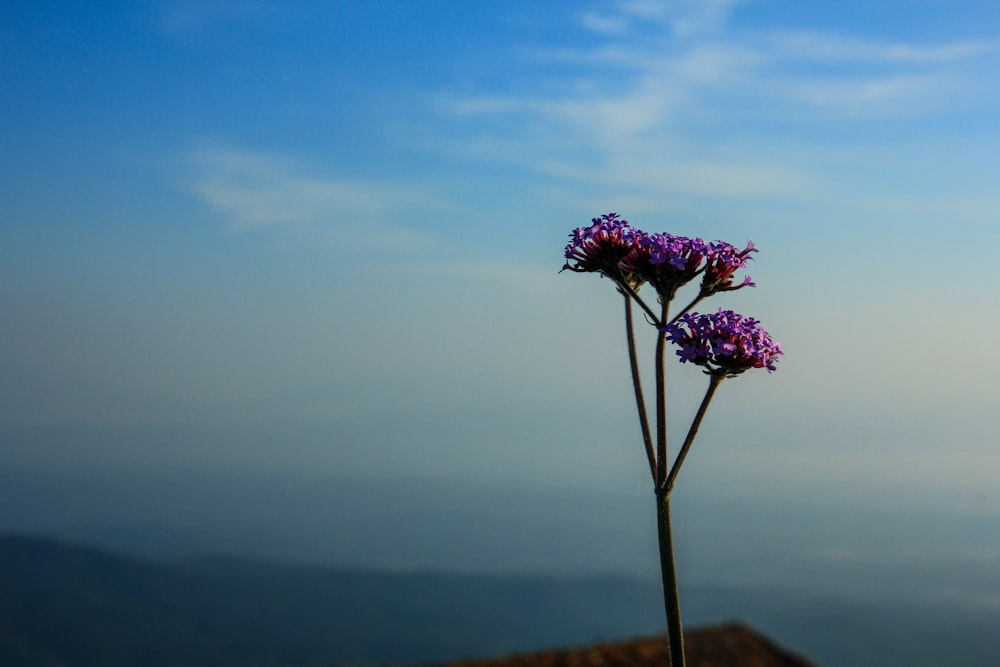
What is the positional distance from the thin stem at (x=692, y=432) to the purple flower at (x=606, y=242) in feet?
2.45

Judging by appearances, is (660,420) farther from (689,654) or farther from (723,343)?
(689,654)

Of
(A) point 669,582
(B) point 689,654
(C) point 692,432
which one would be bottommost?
(B) point 689,654

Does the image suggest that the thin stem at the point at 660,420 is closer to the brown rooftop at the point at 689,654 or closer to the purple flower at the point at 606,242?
the purple flower at the point at 606,242

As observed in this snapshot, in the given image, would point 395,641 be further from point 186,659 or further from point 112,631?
point 112,631

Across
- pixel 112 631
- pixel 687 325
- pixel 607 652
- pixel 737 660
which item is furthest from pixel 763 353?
pixel 112 631

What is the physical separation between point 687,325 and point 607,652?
10047 mm

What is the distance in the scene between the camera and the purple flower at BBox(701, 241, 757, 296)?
5289mm

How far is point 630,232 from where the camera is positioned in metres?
5.26

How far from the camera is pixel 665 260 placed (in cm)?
Answer: 508

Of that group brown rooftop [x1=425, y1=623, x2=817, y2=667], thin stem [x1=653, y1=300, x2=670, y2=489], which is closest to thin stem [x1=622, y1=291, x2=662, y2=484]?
thin stem [x1=653, y1=300, x2=670, y2=489]

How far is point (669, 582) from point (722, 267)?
5.70 ft

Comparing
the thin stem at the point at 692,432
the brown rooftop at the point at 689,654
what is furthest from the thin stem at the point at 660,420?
the brown rooftop at the point at 689,654

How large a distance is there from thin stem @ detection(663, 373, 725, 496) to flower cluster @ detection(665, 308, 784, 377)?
63 millimetres

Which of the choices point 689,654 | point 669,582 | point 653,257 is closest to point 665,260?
point 653,257
